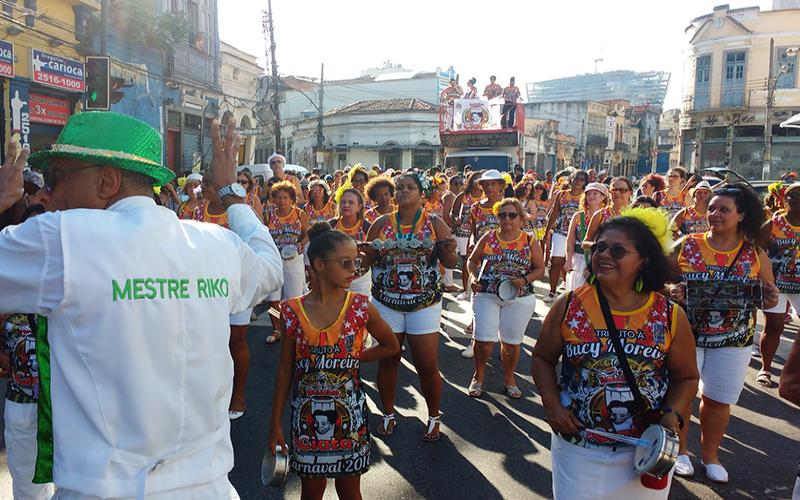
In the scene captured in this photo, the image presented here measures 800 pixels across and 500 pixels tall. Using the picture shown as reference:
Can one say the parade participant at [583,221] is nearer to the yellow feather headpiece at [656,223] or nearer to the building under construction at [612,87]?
the yellow feather headpiece at [656,223]

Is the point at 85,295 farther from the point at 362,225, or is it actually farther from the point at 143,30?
→ the point at 143,30

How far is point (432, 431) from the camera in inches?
185

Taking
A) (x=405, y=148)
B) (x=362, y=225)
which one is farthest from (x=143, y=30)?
(x=405, y=148)

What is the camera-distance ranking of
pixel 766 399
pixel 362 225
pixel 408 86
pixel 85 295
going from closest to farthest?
pixel 85 295, pixel 766 399, pixel 362 225, pixel 408 86

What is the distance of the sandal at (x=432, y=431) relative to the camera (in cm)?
470

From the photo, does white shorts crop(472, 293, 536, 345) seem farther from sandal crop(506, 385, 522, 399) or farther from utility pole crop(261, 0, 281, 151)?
utility pole crop(261, 0, 281, 151)

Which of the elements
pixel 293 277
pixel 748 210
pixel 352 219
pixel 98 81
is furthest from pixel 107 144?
pixel 98 81

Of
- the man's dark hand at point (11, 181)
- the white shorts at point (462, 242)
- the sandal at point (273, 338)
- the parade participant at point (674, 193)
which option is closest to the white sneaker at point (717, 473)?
the man's dark hand at point (11, 181)

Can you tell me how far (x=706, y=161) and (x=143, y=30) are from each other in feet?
117

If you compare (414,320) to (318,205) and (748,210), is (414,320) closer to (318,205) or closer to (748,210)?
(748,210)

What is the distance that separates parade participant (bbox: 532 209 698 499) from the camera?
2.63 m

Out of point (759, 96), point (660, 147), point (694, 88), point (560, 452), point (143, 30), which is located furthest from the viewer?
point (660, 147)

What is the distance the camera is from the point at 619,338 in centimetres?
265

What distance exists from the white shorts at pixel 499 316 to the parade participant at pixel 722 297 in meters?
1.62
